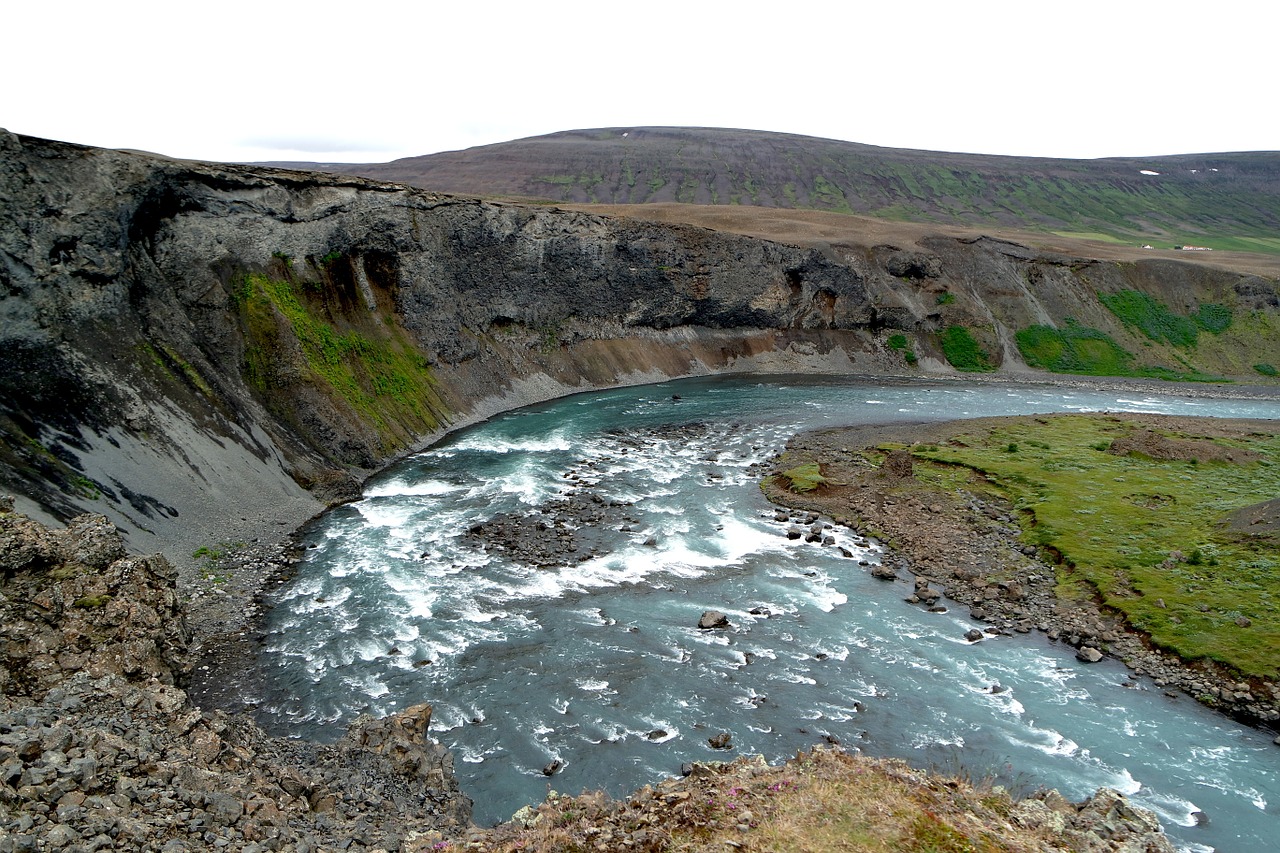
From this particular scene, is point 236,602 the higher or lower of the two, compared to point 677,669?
higher

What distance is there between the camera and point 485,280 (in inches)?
2778

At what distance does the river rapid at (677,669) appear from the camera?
21.4m

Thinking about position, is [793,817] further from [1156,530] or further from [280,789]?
[1156,530]

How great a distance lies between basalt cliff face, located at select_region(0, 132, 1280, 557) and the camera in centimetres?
3503

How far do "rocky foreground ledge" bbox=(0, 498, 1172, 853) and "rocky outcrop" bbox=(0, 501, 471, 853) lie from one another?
0.04 metres

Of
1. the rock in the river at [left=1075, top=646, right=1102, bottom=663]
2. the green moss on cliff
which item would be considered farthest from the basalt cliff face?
the rock in the river at [left=1075, top=646, right=1102, bottom=663]

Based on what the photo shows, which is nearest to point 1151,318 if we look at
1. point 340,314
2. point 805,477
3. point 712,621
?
point 805,477

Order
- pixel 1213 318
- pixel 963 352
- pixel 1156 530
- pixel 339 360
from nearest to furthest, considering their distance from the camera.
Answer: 1. pixel 1156 530
2. pixel 339 360
3. pixel 963 352
4. pixel 1213 318

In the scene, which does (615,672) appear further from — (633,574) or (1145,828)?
(1145,828)

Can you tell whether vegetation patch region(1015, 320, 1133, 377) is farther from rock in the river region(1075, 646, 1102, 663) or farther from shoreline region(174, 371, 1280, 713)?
shoreline region(174, 371, 1280, 713)

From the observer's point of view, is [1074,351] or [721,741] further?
[1074,351]

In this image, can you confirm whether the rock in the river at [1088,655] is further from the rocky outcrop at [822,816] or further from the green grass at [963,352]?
the green grass at [963,352]

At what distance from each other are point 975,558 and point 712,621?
14391mm

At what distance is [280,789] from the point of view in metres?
16.4
